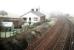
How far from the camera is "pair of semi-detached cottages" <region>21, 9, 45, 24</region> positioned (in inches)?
435

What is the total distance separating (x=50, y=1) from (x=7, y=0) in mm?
1373

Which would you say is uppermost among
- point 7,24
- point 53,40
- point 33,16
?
point 33,16

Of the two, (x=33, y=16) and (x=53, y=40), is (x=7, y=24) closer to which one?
(x=33, y=16)

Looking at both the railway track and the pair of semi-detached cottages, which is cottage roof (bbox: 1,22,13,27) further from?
the railway track

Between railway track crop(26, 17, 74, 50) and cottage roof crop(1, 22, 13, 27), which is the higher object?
cottage roof crop(1, 22, 13, 27)

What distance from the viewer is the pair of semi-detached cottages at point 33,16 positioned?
1105 cm

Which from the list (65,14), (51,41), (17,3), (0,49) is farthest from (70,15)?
(0,49)

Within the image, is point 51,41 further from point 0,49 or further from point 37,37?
point 0,49

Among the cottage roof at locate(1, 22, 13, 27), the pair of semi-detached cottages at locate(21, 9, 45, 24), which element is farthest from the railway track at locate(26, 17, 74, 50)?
the cottage roof at locate(1, 22, 13, 27)

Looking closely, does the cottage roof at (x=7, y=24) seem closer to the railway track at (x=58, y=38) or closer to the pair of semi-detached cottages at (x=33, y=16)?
the pair of semi-detached cottages at (x=33, y=16)

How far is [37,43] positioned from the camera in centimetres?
1112

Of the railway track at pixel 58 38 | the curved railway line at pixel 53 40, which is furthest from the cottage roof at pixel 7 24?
the railway track at pixel 58 38

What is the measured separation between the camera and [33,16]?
1116cm

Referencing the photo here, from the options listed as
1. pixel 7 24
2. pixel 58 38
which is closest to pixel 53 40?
pixel 58 38
